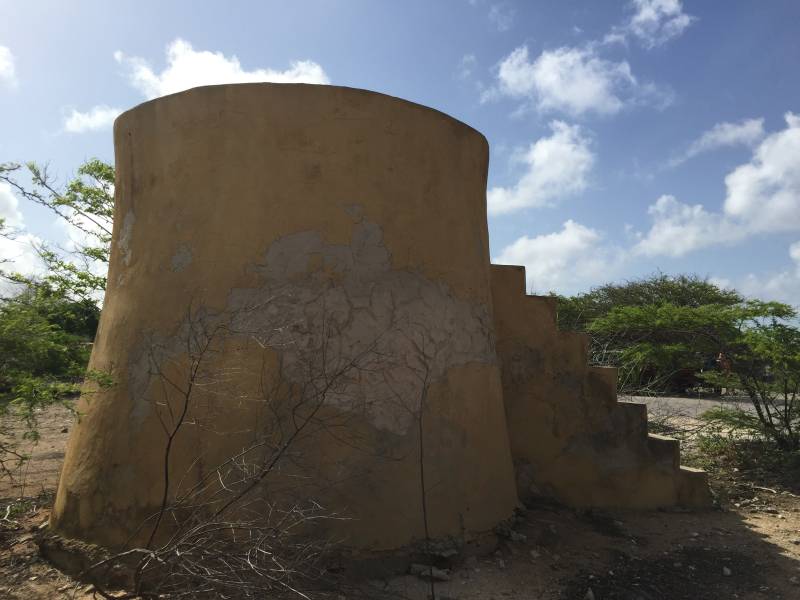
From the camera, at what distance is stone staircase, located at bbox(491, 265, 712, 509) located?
5801mm

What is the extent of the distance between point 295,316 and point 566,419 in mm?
3085

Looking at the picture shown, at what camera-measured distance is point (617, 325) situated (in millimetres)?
10234

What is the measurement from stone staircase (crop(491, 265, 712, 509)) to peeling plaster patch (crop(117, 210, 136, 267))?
3152 mm

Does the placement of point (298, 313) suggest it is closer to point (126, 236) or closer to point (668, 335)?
point (126, 236)

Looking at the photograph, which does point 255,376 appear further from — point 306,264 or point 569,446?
point 569,446

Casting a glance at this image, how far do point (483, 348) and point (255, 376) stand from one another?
5.92ft

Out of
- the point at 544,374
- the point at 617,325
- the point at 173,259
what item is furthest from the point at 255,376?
the point at 617,325

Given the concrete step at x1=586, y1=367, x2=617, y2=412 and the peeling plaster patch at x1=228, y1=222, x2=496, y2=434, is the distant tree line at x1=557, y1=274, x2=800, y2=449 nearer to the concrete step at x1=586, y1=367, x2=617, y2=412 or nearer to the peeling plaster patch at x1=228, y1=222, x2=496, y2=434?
the concrete step at x1=586, y1=367, x2=617, y2=412

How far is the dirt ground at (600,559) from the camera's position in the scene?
3.89 metres

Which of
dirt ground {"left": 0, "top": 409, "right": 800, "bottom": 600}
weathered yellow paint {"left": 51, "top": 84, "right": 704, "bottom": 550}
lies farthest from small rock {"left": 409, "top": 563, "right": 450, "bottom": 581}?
weathered yellow paint {"left": 51, "top": 84, "right": 704, "bottom": 550}

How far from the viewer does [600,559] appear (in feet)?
15.0

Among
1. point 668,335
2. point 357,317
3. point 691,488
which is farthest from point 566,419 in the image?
point 668,335

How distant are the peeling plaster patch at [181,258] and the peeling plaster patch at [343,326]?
409 mm

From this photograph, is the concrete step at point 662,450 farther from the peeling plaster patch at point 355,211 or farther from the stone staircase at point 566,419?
the peeling plaster patch at point 355,211
